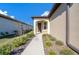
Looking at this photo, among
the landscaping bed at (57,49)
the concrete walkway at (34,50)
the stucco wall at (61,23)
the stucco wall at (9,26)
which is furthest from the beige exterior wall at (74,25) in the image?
the stucco wall at (9,26)

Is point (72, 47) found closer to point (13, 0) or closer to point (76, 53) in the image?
point (76, 53)

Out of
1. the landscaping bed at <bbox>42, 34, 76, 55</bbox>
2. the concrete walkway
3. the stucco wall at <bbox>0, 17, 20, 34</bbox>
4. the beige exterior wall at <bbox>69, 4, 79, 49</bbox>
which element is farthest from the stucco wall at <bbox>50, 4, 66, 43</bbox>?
the stucco wall at <bbox>0, 17, 20, 34</bbox>

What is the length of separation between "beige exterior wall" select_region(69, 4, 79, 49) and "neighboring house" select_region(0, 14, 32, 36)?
5.94m

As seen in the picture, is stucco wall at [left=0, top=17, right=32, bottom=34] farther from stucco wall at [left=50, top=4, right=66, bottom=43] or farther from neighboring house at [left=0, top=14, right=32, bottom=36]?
stucco wall at [left=50, top=4, right=66, bottom=43]

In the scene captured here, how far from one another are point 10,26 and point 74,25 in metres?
8.25

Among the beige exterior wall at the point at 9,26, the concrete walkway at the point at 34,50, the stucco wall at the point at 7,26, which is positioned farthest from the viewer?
the beige exterior wall at the point at 9,26

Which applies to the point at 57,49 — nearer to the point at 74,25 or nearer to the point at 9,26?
the point at 74,25

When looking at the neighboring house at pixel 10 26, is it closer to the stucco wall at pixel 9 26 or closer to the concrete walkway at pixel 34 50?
the stucco wall at pixel 9 26

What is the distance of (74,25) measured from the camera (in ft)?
24.6

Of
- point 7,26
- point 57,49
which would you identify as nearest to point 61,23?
point 57,49

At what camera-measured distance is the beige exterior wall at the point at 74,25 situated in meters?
7.03

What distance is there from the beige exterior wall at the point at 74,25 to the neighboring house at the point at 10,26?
5.94 m

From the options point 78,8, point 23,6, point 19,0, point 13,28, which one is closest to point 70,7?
point 78,8

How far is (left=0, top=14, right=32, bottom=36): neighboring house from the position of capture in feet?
42.9
